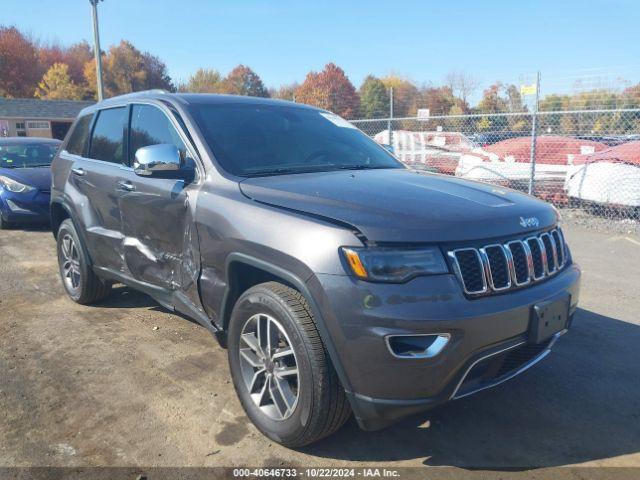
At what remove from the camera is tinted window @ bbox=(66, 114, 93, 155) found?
469cm

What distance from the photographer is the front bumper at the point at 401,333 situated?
2.18 m

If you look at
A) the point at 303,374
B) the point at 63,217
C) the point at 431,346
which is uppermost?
the point at 63,217

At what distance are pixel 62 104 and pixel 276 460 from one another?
4742 centimetres

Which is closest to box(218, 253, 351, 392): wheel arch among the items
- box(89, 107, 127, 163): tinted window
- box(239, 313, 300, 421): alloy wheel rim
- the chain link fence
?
box(239, 313, 300, 421): alloy wheel rim

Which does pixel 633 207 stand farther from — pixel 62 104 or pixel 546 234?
pixel 62 104

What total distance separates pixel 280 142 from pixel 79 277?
2.52 metres

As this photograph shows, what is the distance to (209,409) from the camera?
3076 mm

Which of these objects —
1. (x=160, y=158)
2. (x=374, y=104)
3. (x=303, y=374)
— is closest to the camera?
(x=303, y=374)

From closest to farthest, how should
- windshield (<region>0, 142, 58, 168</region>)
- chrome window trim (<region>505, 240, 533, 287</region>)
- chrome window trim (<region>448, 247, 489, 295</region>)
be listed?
chrome window trim (<region>448, 247, 489, 295</region>)
chrome window trim (<region>505, 240, 533, 287</region>)
windshield (<region>0, 142, 58, 168</region>)

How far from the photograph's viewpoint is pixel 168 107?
3559 millimetres

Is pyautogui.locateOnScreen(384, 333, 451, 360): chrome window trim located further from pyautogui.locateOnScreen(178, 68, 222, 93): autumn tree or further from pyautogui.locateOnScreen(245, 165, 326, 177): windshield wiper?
pyautogui.locateOnScreen(178, 68, 222, 93): autumn tree

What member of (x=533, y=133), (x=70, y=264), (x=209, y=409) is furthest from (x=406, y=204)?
(x=533, y=133)

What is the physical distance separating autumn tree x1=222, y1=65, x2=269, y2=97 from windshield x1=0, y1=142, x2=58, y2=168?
254 feet

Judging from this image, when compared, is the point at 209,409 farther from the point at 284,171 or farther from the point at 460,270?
the point at 460,270
